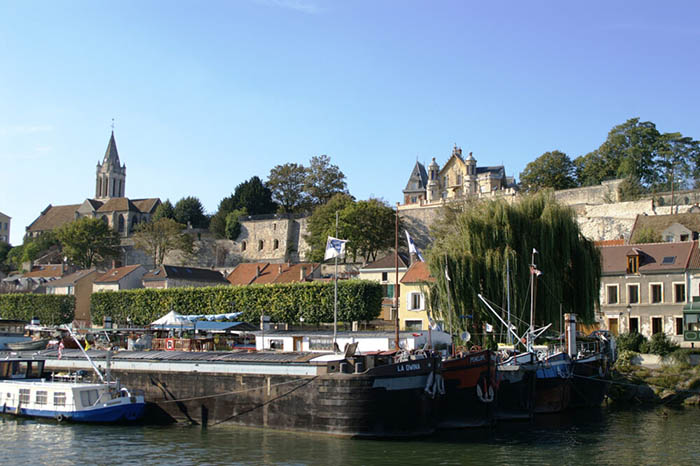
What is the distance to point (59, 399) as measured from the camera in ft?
79.6

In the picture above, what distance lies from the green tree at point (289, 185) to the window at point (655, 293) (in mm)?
53244

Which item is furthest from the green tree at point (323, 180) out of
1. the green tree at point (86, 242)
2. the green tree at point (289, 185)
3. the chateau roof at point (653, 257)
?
the chateau roof at point (653, 257)

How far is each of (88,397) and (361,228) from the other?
44.2 metres

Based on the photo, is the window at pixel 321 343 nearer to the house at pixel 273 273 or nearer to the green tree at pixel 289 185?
the house at pixel 273 273

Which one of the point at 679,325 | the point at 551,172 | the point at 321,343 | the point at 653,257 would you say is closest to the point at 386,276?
the point at 653,257

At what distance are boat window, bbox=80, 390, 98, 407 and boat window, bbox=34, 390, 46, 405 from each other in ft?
5.77

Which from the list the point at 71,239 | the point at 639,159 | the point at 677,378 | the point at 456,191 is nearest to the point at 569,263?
the point at 677,378

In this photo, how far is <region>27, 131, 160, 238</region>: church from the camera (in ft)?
325

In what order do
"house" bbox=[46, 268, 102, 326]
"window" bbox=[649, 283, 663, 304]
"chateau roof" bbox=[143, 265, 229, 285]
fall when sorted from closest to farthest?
"window" bbox=[649, 283, 663, 304]
"chateau roof" bbox=[143, 265, 229, 285]
"house" bbox=[46, 268, 102, 326]

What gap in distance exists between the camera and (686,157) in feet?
250

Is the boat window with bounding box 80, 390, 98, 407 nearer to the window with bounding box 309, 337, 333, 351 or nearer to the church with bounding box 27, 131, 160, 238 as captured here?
the window with bounding box 309, 337, 333, 351

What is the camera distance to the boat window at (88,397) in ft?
78.6

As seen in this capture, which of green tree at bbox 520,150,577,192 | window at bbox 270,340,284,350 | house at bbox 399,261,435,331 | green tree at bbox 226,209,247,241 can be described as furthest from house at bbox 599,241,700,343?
green tree at bbox 226,209,247,241

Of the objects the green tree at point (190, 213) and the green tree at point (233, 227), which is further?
the green tree at point (190, 213)
